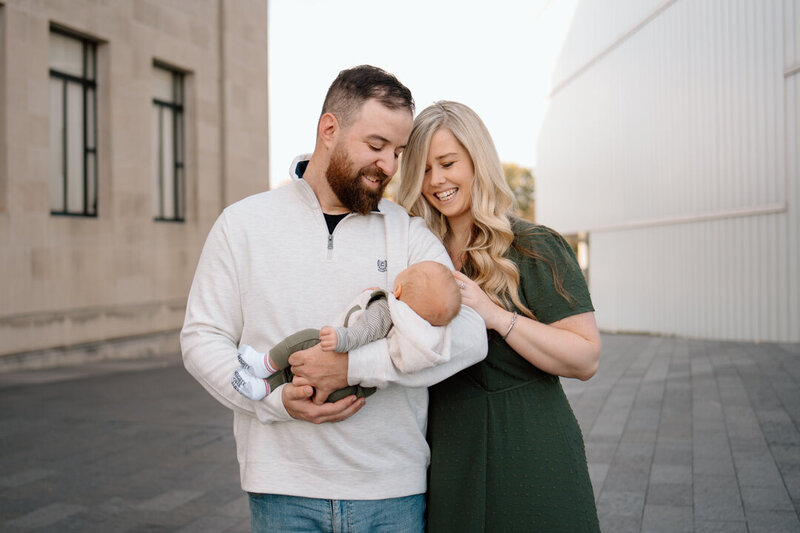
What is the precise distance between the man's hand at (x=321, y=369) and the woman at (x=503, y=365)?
50 cm

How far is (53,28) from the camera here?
37.8ft

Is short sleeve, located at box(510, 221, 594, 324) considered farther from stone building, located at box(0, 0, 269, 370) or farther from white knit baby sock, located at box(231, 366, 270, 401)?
stone building, located at box(0, 0, 269, 370)

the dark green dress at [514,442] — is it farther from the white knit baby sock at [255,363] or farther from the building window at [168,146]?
the building window at [168,146]

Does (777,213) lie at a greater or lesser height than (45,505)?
greater

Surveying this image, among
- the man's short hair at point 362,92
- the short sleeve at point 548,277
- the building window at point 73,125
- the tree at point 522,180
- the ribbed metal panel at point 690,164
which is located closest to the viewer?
the man's short hair at point 362,92

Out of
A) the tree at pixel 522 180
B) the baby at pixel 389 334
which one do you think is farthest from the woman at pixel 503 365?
the tree at pixel 522 180

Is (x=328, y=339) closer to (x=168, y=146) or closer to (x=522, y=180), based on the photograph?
(x=168, y=146)

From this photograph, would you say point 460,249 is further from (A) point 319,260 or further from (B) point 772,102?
(B) point 772,102

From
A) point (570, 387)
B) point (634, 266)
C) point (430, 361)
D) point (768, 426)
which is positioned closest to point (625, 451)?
point (768, 426)

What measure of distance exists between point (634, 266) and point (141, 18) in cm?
1380

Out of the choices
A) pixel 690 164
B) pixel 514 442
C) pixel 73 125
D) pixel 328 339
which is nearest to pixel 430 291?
pixel 328 339

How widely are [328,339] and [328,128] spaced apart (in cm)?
73

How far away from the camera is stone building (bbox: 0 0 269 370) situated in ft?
35.0

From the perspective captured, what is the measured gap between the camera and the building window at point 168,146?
13.9 metres
